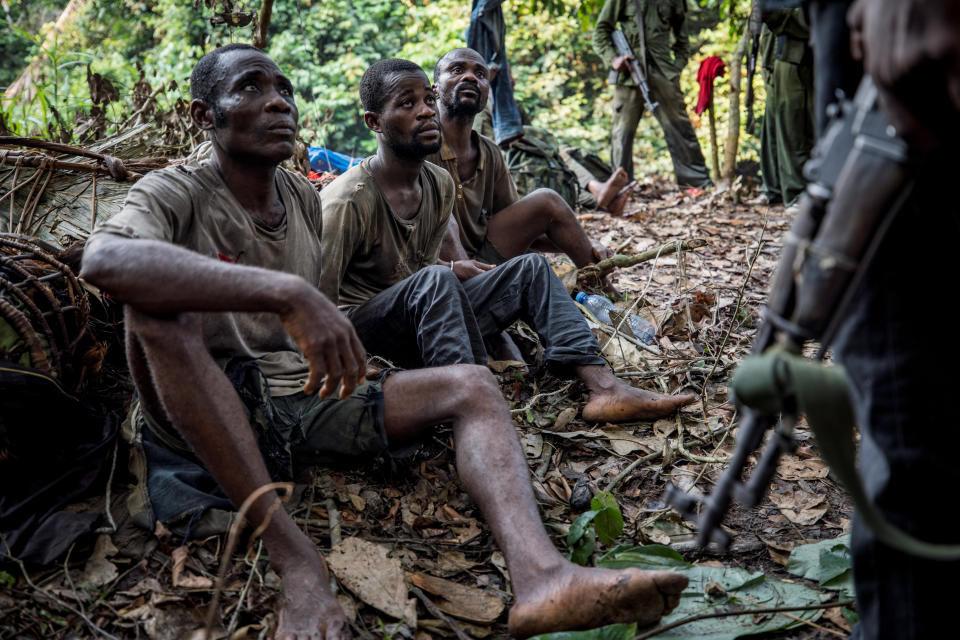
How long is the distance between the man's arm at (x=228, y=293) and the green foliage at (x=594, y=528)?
92 centimetres

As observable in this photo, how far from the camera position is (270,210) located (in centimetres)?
279

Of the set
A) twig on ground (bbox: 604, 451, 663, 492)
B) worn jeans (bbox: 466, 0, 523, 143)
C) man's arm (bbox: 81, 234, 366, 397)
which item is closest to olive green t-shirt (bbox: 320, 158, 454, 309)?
man's arm (bbox: 81, 234, 366, 397)

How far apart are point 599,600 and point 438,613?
20.7 inches

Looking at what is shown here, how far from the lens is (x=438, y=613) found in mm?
2242

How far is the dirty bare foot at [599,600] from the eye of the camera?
77.5 inches

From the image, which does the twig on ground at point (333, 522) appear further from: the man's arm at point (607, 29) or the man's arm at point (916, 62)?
the man's arm at point (607, 29)

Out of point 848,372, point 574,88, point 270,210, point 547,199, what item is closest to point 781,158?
point 547,199

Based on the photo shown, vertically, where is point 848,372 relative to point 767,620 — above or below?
above

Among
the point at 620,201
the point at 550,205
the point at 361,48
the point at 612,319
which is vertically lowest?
the point at 620,201

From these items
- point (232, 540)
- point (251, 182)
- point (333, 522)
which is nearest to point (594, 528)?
point (333, 522)

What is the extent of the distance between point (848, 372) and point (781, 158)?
22.0ft

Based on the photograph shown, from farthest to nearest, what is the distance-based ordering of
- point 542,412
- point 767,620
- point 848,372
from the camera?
point 542,412 < point 767,620 < point 848,372

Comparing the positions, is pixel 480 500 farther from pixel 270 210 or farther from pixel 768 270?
pixel 768 270

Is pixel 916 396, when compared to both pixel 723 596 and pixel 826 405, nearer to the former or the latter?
pixel 826 405
